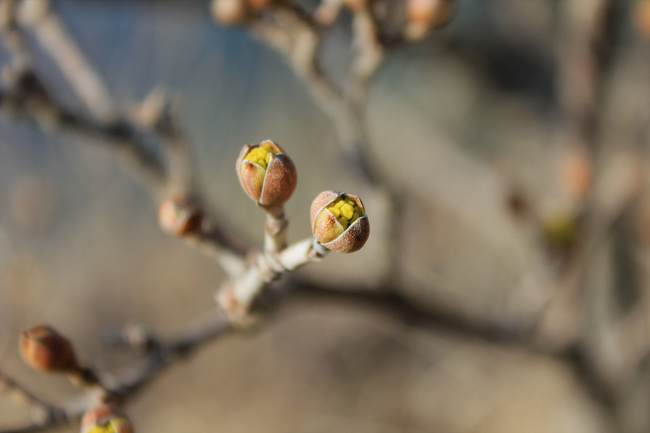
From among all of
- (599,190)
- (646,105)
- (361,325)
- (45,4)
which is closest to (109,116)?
(45,4)

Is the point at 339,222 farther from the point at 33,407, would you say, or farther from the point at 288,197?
the point at 33,407

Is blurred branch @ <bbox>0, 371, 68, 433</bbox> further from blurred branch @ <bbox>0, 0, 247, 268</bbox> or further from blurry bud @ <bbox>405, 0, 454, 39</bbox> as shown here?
blurry bud @ <bbox>405, 0, 454, 39</bbox>

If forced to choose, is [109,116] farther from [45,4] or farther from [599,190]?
[599,190]

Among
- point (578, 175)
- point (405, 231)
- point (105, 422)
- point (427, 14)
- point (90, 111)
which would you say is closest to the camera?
point (105, 422)

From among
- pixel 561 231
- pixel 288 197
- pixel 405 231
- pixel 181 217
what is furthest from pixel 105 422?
pixel 405 231

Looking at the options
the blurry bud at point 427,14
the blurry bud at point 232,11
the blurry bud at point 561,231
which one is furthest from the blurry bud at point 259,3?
the blurry bud at point 561,231

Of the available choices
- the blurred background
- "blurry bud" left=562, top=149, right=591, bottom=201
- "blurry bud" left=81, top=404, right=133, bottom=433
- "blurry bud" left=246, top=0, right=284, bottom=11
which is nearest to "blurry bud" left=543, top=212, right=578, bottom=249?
the blurred background

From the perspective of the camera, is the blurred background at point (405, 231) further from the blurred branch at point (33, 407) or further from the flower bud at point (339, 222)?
the flower bud at point (339, 222)
